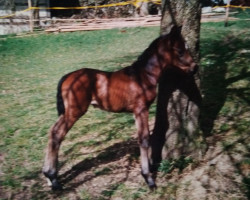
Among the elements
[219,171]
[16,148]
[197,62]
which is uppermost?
[197,62]

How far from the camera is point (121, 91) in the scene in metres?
4.23

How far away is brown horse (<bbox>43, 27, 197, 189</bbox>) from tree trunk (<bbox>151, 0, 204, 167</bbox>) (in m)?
0.31

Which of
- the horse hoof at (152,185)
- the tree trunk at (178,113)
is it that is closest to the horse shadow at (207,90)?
the tree trunk at (178,113)

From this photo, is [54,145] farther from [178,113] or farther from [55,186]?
[178,113]

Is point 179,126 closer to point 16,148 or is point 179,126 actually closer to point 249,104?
point 249,104

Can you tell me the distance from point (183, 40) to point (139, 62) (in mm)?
Answer: 695

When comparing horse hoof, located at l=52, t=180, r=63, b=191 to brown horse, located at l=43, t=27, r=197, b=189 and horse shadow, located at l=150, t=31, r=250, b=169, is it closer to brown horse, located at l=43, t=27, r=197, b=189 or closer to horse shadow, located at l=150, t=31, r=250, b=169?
brown horse, located at l=43, t=27, r=197, b=189

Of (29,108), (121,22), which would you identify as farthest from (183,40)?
(121,22)

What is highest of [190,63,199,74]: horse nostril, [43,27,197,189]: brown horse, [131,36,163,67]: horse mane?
[131,36,163,67]: horse mane

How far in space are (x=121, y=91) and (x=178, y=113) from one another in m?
0.97

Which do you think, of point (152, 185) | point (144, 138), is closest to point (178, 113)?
point (144, 138)

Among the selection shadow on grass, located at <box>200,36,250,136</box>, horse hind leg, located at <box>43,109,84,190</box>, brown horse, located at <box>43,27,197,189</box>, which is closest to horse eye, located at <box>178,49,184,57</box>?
brown horse, located at <box>43,27,197,189</box>

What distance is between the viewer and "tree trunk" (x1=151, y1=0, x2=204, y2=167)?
14.7 feet

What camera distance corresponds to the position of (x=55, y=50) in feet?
52.0
